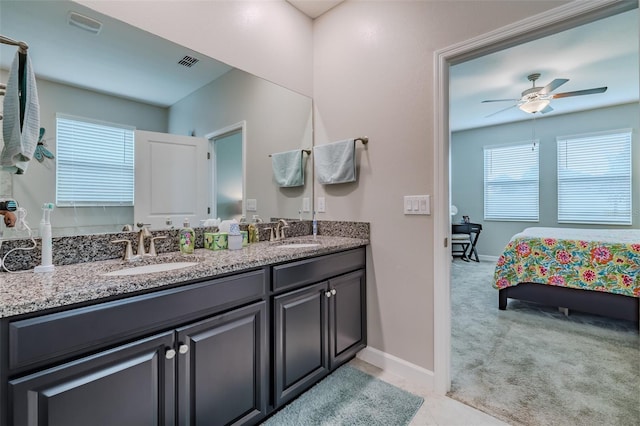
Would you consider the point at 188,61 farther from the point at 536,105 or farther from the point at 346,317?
the point at 536,105

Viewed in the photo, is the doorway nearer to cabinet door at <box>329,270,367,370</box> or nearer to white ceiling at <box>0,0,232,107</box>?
white ceiling at <box>0,0,232,107</box>

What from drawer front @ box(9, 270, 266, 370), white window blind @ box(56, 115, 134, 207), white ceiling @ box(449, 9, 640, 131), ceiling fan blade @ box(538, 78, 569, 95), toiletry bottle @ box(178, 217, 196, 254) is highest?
white ceiling @ box(449, 9, 640, 131)

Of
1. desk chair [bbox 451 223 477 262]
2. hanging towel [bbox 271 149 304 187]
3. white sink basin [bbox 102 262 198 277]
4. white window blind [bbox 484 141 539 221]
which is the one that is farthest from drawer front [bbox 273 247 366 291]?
white window blind [bbox 484 141 539 221]

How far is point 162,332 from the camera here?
3.47 ft

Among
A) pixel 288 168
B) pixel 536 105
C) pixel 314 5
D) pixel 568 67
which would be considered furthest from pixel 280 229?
pixel 568 67

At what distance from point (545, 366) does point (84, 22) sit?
11.0ft

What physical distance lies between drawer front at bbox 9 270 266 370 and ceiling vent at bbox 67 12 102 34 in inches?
50.6

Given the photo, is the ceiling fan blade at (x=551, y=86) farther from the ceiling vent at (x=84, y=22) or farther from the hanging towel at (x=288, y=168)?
the ceiling vent at (x=84, y=22)

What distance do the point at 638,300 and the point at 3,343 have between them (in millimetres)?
3940

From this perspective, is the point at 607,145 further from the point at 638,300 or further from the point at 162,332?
the point at 162,332

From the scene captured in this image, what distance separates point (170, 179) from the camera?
5.48ft

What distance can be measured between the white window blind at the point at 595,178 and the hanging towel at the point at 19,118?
21.4ft

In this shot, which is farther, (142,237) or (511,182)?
(511,182)

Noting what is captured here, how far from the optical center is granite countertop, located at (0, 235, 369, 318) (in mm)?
816
